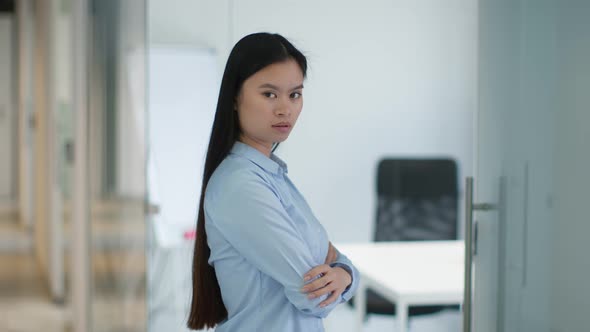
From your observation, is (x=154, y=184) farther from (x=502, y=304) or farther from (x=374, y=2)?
(x=502, y=304)

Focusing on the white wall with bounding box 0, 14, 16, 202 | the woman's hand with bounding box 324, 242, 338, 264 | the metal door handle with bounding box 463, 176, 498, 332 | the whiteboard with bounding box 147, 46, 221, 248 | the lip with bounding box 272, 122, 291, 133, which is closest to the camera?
the lip with bounding box 272, 122, 291, 133

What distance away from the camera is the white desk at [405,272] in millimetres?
2092

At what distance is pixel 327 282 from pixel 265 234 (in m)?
0.14

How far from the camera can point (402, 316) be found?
6.98ft

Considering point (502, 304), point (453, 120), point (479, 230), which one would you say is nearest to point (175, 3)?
point (453, 120)

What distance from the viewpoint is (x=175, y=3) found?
2264mm

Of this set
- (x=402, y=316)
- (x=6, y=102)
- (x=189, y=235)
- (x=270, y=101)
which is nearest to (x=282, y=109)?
(x=270, y=101)

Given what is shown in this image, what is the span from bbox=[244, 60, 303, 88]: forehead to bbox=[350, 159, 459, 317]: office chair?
73cm

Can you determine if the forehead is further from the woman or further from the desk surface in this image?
the desk surface

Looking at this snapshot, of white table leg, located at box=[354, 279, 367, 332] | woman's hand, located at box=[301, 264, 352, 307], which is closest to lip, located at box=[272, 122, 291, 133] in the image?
woman's hand, located at box=[301, 264, 352, 307]

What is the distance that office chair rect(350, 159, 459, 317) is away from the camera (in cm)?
209

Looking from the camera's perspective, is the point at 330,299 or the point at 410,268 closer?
the point at 330,299

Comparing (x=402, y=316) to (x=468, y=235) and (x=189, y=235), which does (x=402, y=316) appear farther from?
(x=189, y=235)

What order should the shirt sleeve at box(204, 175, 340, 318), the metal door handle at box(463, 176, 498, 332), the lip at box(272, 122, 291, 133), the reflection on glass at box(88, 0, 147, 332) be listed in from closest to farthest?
the shirt sleeve at box(204, 175, 340, 318), the lip at box(272, 122, 291, 133), the metal door handle at box(463, 176, 498, 332), the reflection on glass at box(88, 0, 147, 332)
